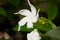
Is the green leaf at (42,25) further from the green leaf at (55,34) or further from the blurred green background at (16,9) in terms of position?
the blurred green background at (16,9)

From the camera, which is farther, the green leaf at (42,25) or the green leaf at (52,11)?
the green leaf at (52,11)

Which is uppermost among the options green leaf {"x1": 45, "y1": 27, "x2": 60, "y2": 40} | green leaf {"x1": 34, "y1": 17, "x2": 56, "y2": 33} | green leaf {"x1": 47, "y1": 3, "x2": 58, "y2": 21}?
green leaf {"x1": 47, "y1": 3, "x2": 58, "y2": 21}

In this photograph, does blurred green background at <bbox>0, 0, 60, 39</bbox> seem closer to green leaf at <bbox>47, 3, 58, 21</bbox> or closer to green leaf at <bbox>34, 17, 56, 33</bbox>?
green leaf at <bbox>47, 3, 58, 21</bbox>

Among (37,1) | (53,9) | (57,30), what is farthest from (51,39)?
(37,1)

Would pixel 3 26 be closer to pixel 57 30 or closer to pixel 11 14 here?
pixel 11 14

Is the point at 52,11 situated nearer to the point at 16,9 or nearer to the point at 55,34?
the point at 16,9

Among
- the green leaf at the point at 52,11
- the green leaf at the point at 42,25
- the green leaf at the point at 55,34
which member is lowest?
the green leaf at the point at 55,34

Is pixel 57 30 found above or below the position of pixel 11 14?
below

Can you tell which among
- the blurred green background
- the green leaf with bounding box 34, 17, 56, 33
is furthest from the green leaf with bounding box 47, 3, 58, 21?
the green leaf with bounding box 34, 17, 56, 33

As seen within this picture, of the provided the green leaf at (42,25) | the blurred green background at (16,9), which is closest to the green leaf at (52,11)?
the blurred green background at (16,9)

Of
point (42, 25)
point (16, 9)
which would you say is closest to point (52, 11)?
point (16, 9)

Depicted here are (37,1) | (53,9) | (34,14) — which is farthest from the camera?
(37,1)
